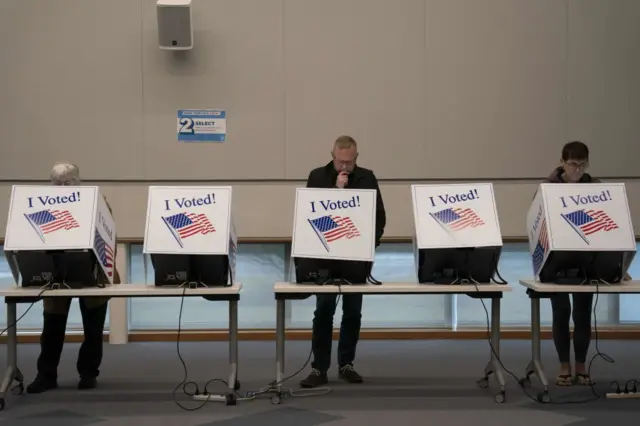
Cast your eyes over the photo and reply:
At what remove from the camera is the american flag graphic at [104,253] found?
3.65 meters

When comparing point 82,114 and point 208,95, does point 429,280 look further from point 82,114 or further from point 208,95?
point 82,114

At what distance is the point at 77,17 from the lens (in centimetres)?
571

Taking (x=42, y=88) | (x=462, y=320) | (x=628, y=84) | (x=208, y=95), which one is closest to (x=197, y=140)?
(x=208, y=95)

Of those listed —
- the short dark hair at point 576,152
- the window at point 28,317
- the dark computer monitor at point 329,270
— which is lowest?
the window at point 28,317

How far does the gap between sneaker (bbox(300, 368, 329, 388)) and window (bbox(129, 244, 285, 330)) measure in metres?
1.85

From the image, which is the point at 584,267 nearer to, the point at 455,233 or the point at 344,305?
the point at 455,233

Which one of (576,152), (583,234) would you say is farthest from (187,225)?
(576,152)

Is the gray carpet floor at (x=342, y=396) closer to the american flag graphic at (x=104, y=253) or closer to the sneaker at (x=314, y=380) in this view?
the sneaker at (x=314, y=380)

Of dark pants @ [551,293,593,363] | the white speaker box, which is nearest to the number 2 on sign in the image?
the white speaker box

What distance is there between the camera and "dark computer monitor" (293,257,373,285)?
3.71 meters

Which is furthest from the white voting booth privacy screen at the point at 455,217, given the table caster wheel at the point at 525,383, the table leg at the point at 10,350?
the table leg at the point at 10,350

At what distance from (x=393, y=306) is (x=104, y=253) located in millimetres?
2974

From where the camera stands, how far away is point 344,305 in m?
4.26

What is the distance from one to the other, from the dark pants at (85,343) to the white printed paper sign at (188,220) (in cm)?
83
